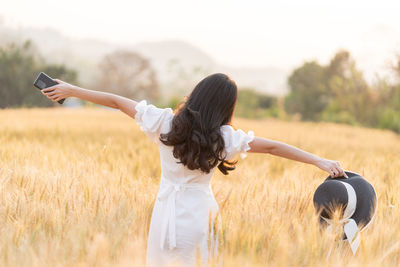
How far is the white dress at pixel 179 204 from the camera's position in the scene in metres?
1.89

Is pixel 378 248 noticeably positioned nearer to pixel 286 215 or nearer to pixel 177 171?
pixel 286 215

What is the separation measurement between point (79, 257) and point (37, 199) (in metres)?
0.82

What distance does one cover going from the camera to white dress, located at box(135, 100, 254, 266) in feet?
6.19

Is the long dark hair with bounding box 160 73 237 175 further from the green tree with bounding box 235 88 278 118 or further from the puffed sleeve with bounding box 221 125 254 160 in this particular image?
the green tree with bounding box 235 88 278 118

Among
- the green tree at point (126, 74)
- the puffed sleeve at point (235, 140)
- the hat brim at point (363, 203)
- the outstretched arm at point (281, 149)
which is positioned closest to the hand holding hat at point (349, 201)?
the hat brim at point (363, 203)

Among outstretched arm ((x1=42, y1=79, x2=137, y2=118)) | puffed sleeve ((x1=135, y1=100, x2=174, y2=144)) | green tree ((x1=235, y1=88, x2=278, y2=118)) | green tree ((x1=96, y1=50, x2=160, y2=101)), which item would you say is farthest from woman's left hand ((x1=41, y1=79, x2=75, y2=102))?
green tree ((x1=96, y1=50, x2=160, y2=101))

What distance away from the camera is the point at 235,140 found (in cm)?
191

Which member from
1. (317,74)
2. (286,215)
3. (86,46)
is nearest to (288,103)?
(317,74)

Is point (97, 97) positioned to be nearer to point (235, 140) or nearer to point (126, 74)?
point (235, 140)

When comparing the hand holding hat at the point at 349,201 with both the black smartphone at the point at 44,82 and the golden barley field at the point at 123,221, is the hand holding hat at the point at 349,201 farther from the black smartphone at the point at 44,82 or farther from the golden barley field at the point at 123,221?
the black smartphone at the point at 44,82

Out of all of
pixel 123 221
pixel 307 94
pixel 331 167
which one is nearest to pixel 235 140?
pixel 331 167

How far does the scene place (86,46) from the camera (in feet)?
469

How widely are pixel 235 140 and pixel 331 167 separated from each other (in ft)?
1.58

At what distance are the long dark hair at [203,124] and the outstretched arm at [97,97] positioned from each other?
213mm
